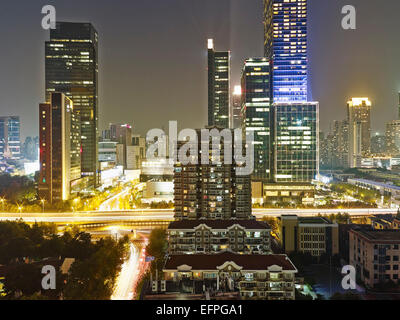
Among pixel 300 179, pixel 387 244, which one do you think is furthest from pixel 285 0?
pixel 387 244

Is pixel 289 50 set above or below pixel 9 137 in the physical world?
above

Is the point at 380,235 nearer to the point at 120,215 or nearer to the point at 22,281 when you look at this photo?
the point at 22,281

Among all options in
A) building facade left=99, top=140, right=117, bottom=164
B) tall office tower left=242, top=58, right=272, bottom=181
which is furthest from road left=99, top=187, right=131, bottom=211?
building facade left=99, top=140, right=117, bottom=164

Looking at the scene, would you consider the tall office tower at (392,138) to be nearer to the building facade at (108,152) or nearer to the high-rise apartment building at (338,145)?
the high-rise apartment building at (338,145)

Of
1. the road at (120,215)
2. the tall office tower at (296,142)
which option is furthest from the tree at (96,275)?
the tall office tower at (296,142)

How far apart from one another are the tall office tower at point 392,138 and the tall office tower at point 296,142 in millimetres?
31527

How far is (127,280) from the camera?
7.16m

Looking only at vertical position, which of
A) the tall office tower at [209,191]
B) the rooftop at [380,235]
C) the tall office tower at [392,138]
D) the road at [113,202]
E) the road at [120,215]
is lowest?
the road at [113,202]

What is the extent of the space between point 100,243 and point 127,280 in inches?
67.8

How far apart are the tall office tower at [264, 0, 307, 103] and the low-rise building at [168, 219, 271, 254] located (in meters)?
12.4

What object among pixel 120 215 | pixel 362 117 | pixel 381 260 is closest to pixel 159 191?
pixel 120 215

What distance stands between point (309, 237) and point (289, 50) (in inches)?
536

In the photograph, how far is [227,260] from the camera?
21.2 feet

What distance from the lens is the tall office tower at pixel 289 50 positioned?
19266 millimetres
